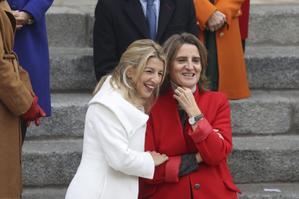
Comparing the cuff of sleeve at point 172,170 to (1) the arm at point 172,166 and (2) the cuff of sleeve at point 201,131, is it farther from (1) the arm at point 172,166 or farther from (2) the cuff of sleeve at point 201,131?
(2) the cuff of sleeve at point 201,131

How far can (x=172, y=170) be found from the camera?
12.8 feet

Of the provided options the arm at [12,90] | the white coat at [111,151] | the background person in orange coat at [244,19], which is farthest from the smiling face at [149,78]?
the background person in orange coat at [244,19]

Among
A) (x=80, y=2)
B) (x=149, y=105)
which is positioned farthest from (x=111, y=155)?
(x=80, y=2)

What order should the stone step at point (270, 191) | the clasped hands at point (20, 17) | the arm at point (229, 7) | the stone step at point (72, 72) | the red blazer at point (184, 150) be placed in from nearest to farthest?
the red blazer at point (184, 150) → the clasped hands at point (20, 17) → the stone step at point (270, 191) → the arm at point (229, 7) → the stone step at point (72, 72)

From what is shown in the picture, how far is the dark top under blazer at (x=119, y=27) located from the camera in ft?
14.7

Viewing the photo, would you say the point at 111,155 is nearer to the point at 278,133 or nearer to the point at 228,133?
the point at 228,133

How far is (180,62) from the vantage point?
396 centimetres

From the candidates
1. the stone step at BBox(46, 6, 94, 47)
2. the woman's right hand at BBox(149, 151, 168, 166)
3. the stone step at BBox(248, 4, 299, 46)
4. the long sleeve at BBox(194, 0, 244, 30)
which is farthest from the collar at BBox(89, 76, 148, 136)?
the stone step at BBox(248, 4, 299, 46)

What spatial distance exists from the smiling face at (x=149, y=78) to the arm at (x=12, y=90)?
1.87 ft

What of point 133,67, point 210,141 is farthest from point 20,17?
point 210,141

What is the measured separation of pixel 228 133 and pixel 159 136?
348 millimetres

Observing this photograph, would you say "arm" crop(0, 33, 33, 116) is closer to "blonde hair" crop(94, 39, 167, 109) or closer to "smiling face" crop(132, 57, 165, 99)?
"blonde hair" crop(94, 39, 167, 109)

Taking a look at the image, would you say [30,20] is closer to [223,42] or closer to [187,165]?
[187,165]

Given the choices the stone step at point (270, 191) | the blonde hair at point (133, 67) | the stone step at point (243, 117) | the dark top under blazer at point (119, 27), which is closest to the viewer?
the blonde hair at point (133, 67)
